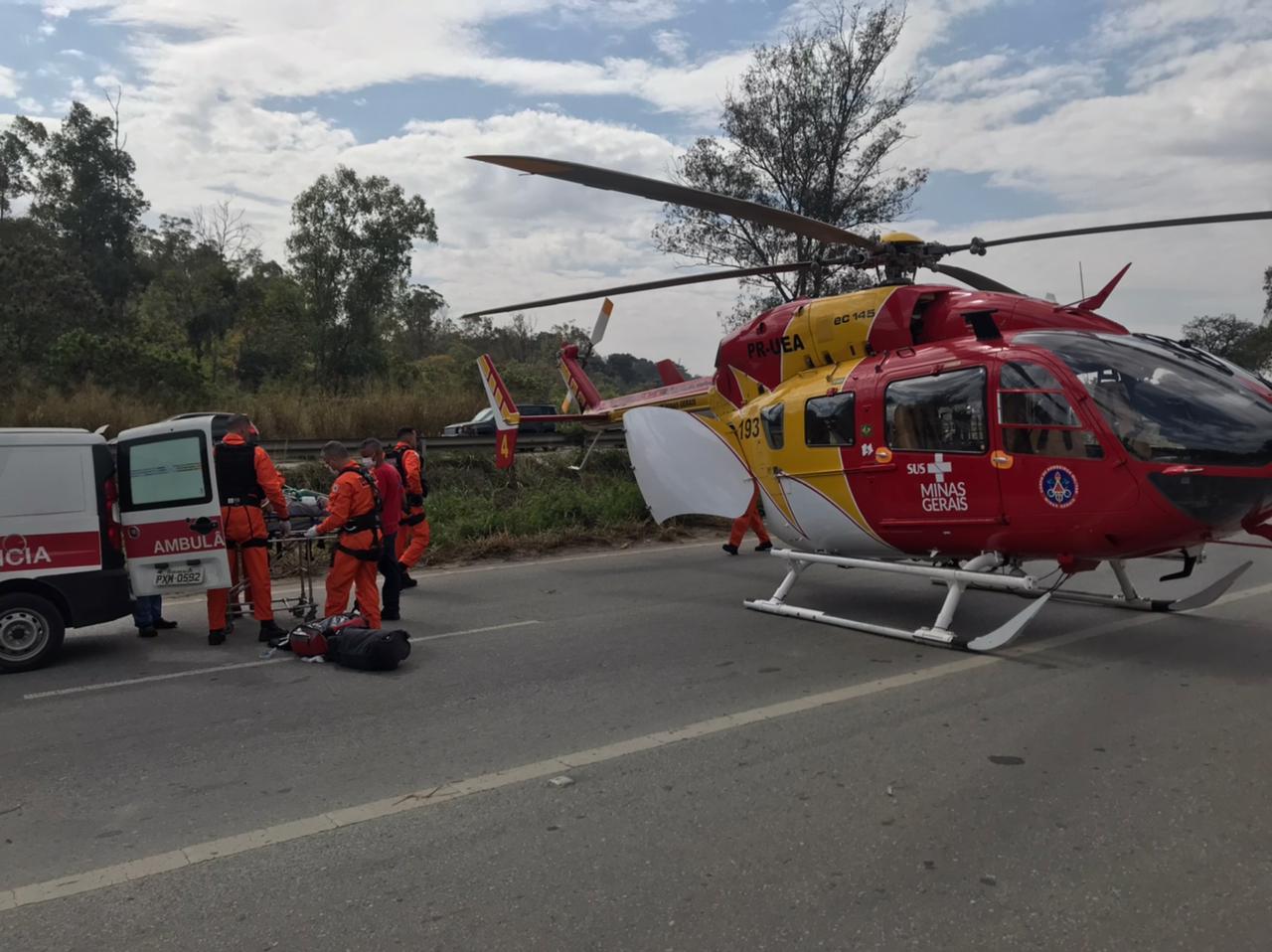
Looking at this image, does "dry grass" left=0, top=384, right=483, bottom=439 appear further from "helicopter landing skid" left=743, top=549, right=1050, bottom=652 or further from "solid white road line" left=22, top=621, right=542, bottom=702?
"helicopter landing skid" left=743, top=549, right=1050, bottom=652

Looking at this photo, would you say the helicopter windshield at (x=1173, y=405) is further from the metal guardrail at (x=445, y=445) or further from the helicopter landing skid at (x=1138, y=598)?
the metal guardrail at (x=445, y=445)

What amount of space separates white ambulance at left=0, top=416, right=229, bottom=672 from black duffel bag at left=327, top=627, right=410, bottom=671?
145 cm

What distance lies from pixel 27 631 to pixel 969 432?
23.6ft

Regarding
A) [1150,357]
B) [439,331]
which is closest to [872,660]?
[1150,357]

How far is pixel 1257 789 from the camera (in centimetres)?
420

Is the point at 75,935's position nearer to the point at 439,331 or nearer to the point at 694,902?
the point at 694,902

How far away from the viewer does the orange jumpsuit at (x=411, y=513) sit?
999 cm

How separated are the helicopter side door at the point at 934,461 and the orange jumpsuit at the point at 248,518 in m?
5.16

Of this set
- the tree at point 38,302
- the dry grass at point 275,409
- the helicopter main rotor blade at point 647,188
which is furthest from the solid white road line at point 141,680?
the tree at point 38,302

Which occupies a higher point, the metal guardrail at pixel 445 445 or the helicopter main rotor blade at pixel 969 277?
the helicopter main rotor blade at pixel 969 277

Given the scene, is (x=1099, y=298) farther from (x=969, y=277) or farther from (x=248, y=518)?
(x=248, y=518)

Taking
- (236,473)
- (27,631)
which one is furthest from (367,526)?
(27,631)

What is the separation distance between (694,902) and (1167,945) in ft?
5.06

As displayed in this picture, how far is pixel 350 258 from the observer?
106ft
